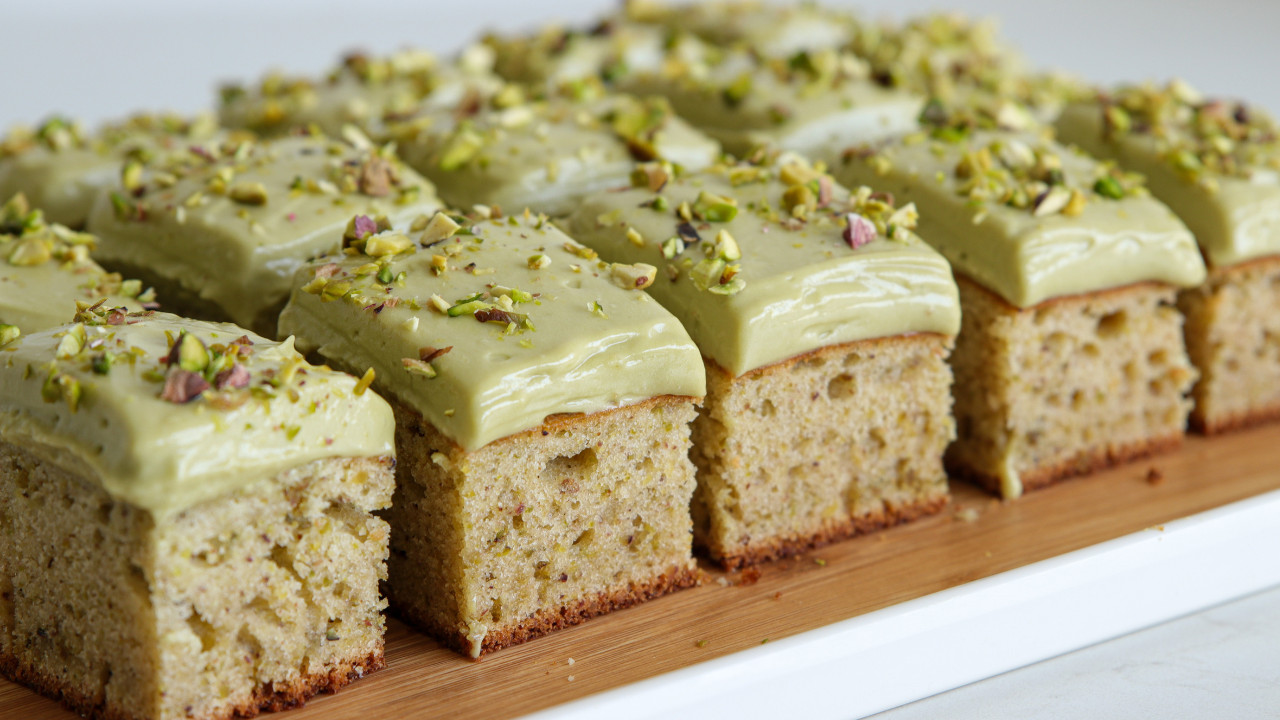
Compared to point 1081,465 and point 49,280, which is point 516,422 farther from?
point 1081,465

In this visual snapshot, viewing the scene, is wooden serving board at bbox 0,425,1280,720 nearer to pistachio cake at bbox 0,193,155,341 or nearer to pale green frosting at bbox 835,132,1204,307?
pale green frosting at bbox 835,132,1204,307

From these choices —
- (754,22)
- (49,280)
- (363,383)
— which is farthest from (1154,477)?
(754,22)

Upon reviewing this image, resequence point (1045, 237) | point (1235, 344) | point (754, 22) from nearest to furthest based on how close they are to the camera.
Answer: point (1045, 237)
point (1235, 344)
point (754, 22)

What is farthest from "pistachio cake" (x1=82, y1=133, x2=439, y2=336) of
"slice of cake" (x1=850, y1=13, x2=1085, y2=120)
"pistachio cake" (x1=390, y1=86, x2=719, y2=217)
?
"slice of cake" (x1=850, y1=13, x2=1085, y2=120)

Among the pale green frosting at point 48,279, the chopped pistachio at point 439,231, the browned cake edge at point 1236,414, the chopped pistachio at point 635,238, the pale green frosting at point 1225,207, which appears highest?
the chopped pistachio at point 439,231

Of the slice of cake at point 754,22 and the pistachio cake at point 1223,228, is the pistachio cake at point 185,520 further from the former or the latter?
the slice of cake at point 754,22

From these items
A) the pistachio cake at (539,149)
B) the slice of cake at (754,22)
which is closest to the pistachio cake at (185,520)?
the pistachio cake at (539,149)
